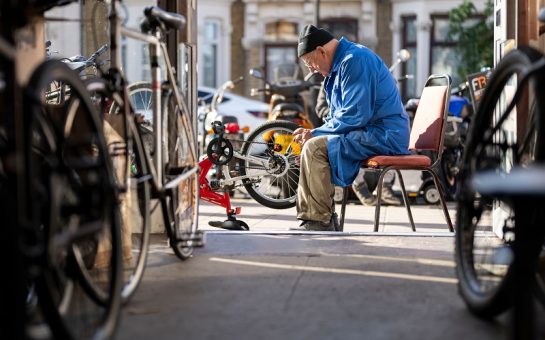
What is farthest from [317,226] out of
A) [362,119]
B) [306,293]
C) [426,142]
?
[306,293]

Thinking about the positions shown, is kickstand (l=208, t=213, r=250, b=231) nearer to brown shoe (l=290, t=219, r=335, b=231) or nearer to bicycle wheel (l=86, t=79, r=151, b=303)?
brown shoe (l=290, t=219, r=335, b=231)

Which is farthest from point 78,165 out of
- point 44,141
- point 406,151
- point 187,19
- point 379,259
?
point 406,151

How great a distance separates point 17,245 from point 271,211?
6.09 metres

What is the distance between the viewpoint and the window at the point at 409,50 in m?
24.2

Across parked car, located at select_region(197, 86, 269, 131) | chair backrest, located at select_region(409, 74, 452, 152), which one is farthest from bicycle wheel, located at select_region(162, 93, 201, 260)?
parked car, located at select_region(197, 86, 269, 131)

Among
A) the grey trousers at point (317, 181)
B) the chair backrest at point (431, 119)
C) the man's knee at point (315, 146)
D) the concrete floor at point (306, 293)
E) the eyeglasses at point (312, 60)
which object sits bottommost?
the concrete floor at point (306, 293)

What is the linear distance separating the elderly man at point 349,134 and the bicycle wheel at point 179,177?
1219 mm

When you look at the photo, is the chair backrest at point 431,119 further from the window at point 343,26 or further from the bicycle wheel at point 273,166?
the window at point 343,26

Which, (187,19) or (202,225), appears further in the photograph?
(202,225)

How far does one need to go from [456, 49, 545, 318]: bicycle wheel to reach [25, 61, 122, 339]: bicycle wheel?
1189 millimetres

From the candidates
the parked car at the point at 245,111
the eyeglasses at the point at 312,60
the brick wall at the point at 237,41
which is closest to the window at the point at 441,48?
the brick wall at the point at 237,41

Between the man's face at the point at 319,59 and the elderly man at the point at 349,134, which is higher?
the man's face at the point at 319,59

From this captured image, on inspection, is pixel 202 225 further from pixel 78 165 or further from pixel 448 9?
pixel 448 9

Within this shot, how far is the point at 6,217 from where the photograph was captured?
256 cm
